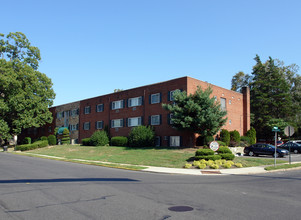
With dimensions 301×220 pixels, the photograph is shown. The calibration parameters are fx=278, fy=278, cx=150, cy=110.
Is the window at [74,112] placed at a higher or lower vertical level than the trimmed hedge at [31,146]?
higher

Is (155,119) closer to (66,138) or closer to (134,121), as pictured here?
(134,121)

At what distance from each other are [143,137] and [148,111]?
14.7 ft

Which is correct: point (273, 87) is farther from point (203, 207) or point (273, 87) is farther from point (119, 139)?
point (203, 207)

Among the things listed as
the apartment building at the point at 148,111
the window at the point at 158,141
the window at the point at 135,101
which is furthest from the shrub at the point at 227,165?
the window at the point at 135,101

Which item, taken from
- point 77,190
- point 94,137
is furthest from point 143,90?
point 77,190

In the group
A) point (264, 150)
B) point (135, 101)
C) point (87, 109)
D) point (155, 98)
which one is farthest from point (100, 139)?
point (264, 150)

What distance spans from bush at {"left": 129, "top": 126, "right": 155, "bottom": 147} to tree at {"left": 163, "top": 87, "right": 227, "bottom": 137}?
5.23 m

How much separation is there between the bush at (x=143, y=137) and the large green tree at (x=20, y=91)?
2324 centimetres

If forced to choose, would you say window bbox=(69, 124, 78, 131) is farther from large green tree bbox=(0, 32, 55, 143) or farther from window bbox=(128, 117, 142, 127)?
window bbox=(128, 117, 142, 127)

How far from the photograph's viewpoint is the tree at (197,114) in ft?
95.7

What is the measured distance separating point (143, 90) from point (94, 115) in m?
12.9

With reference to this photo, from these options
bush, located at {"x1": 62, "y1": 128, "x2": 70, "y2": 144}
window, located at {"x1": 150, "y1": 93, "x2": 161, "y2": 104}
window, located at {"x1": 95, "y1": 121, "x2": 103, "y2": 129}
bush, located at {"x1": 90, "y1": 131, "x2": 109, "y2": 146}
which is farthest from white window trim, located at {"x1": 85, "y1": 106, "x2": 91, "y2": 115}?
window, located at {"x1": 150, "y1": 93, "x2": 161, "y2": 104}

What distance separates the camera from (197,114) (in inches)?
1160

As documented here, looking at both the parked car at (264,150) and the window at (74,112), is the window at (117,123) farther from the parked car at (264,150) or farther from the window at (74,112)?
the parked car at (264,150)
